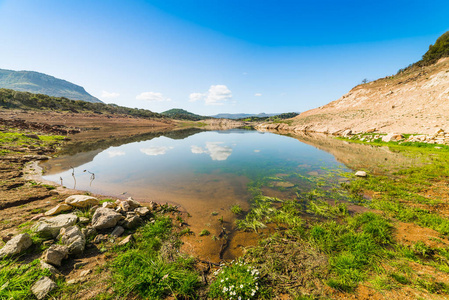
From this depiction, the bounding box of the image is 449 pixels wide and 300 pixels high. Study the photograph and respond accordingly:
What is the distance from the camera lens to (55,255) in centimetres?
504

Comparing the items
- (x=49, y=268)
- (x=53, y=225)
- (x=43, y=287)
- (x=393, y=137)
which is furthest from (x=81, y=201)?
(x=393, y=137)

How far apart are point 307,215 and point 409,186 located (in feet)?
32.2

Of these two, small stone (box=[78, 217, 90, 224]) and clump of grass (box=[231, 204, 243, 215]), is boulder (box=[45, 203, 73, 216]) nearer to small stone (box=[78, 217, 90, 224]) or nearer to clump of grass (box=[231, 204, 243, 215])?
small stone (box=[78, 217, 90, 224])

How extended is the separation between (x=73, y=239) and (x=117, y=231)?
1492 mm

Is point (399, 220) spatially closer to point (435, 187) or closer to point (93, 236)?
point (435, 187)

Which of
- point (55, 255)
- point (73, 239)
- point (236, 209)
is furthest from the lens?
point (236, 209)

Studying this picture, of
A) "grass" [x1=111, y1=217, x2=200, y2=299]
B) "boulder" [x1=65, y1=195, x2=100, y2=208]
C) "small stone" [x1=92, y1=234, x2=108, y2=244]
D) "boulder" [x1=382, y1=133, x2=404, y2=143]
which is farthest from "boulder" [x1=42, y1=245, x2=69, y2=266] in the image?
"boulder" [x1=382, y1=133, x2=404, y2=143]

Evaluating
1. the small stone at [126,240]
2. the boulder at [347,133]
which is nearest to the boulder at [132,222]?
the small stone at [126,240]

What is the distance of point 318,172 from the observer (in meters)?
17.1

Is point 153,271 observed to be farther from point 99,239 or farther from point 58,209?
point 58,209

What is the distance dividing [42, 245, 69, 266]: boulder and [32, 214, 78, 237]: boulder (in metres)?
1.39

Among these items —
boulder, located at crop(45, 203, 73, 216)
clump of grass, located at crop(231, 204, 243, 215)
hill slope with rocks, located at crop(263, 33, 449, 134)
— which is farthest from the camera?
hill slope with rocks, located at crop(263, 33, 449, 134)

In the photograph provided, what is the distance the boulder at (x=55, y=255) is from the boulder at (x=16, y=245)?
834mm

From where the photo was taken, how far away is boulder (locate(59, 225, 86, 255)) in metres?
5.64
